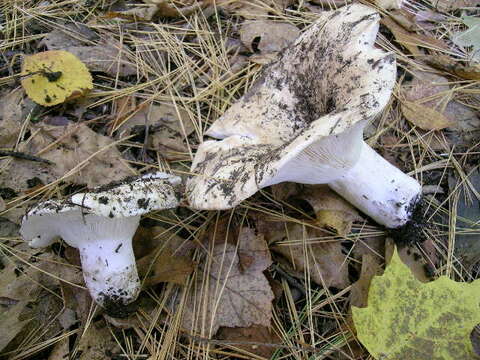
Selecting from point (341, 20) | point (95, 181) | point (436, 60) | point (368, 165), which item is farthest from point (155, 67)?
point (436, 60)

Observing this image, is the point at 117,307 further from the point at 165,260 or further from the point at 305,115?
the point at 305,115

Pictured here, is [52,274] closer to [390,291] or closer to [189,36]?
[390,291]

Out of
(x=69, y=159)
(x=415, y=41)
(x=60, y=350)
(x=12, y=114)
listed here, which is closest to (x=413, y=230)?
(x=415, y=41)

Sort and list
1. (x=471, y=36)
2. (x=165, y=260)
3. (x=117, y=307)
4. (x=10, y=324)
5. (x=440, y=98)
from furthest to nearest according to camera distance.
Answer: (x=471, y=36) → (x=440, y=98) → (x=165, y=260) → (x=117, y=307) → (x=10, y=324)

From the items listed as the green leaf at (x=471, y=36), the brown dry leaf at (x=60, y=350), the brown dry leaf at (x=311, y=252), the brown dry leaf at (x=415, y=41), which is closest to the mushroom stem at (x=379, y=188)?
the brown dry leaf at (x=311, y=252)

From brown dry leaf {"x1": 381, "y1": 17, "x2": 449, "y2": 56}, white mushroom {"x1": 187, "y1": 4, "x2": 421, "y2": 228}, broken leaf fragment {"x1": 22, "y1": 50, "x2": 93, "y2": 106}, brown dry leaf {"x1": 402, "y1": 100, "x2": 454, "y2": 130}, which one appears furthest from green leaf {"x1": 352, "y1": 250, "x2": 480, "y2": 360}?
broken leaf fragment {"x1": 22, "y1": 50, "x2": 93, "y2": 106}

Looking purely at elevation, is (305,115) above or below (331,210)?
above
